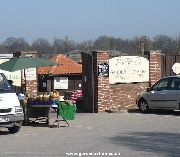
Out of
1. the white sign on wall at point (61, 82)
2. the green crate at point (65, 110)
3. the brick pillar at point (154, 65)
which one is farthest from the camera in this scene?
the white sign on wall at point (61, 82)

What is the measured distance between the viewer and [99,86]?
20906 millimetres

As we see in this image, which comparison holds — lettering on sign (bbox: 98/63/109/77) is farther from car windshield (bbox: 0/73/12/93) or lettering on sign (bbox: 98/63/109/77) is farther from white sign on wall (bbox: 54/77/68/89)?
white sign on wall (bbox: 54/77/68/89)

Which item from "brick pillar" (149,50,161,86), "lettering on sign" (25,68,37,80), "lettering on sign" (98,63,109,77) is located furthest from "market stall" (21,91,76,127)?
"brick pillar" (149,50,161,86)

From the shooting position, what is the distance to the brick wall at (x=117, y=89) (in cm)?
2092

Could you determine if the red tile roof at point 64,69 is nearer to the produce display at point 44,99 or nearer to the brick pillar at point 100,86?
the brick pillar at point 100,86

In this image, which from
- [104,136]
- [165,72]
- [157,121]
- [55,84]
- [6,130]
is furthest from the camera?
[55,84]

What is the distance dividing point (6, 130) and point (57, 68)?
35.1 m

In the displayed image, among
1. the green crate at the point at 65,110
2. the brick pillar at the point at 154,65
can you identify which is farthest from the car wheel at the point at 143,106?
the green crate at the point at 65,110

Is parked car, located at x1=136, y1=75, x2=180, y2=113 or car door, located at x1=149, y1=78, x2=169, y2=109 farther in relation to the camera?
car door, located at x1=149, y1=78, x2=169, y2=109

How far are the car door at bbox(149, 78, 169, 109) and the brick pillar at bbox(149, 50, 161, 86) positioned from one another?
8.18ft

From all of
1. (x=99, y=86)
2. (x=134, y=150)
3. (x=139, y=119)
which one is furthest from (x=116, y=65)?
(x=134, y=150)

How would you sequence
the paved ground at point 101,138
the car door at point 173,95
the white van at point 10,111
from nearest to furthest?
the paved ground at point 101,138, the white van at point 10,111, the car door at point 173,95

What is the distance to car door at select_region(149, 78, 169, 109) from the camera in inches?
786

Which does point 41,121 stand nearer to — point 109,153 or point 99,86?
point 99,86
